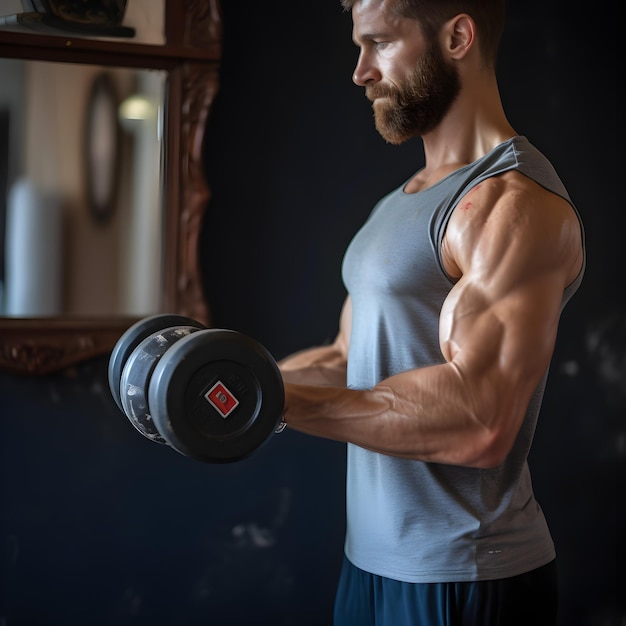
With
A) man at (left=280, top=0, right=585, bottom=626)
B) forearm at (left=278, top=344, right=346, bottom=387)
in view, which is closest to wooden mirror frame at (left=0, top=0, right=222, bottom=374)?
forearm at (left=278, top=344, right=346, bottom=387)

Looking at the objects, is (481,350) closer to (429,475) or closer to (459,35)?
(429,475)

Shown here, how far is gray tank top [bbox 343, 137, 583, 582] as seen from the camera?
110 centimetres

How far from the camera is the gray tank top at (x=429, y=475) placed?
3.60 ft

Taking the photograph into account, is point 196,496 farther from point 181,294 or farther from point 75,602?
point 181,294

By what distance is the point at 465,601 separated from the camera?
3.59ft

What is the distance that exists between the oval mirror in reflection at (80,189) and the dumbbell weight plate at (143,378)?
773mm

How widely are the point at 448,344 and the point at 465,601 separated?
382 mm

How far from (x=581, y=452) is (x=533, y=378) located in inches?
50.1

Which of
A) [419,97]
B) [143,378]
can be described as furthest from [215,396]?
[419,97]

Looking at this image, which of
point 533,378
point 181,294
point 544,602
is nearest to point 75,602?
point 181,294

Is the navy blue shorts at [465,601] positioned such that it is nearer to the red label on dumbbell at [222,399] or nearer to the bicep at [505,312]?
the bicep at [505,312]

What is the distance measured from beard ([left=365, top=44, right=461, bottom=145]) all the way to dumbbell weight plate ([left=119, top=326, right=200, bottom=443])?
0.51m

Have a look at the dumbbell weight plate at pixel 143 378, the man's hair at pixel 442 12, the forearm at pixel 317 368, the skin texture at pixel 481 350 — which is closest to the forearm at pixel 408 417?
the skin texture at pixel 481 350

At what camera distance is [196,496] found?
1864mm
